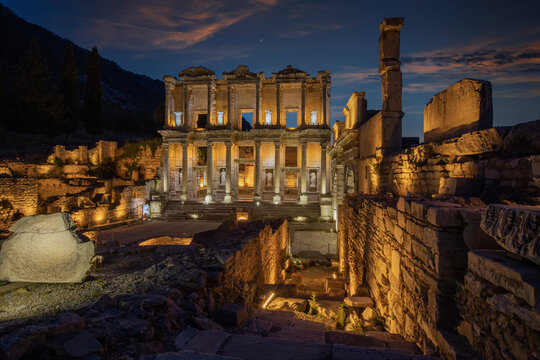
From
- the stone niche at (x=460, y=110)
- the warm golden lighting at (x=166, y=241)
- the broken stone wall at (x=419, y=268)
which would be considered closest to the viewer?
the broken stone wall at (x=419, y=268)

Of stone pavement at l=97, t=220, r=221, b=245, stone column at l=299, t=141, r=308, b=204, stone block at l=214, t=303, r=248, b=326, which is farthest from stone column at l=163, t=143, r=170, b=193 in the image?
stone block at l=214, t=303, r=248, b=326

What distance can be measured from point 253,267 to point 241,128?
2111 centimetres

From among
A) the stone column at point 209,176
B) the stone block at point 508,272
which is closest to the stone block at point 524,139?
the stone block at point 508,272

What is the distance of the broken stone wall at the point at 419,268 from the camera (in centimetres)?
271

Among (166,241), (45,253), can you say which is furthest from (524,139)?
(166,241)

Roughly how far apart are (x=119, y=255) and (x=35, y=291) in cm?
314

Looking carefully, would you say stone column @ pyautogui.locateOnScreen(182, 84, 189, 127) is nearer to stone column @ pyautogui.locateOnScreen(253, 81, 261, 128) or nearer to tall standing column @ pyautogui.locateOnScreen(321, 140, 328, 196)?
stone column @ pyautogui.locateOnScreen(253, 81, 261, 128)

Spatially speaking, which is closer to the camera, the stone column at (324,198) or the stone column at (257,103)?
the stone column at (324,198)

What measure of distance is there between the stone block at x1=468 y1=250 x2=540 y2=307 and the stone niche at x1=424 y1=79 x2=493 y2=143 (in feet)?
13.2

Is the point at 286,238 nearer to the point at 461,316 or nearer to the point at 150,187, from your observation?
the point at 461,316

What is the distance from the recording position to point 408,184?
21.8 ft

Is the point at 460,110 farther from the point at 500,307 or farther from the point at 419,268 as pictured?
the point at 500,307

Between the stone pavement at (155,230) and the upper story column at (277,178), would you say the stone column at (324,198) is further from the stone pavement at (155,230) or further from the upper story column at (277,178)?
the stone pavement at (155,230)

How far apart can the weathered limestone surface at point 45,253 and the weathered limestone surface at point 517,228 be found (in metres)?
6.31
